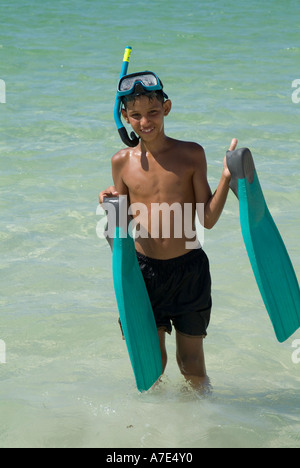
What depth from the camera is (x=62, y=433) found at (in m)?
2.72

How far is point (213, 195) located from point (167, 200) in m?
0.20

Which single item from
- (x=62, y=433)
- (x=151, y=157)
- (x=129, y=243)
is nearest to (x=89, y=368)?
(x=62, y=433)

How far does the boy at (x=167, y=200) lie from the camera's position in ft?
8.86

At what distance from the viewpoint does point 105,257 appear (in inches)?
182

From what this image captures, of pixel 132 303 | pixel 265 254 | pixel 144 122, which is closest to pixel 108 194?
pixel 144 122

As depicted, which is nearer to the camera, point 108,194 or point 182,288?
point 108,194

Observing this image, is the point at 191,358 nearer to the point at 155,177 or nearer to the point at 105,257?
the point at 155,177

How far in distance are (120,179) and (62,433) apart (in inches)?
40.9

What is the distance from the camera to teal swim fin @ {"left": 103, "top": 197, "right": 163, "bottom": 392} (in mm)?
2695

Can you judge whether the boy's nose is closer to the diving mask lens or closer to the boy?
the boy

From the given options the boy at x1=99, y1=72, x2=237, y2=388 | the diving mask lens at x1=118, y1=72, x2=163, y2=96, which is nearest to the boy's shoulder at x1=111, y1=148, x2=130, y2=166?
the boy at x1=99, y1=72, x2=237, y2=388

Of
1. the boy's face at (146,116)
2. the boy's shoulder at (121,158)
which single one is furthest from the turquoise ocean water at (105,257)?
the boy's face at (146,116)

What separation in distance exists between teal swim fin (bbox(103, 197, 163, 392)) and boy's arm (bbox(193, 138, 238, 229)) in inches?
11.8

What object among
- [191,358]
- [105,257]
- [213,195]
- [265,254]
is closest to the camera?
[213,195]
